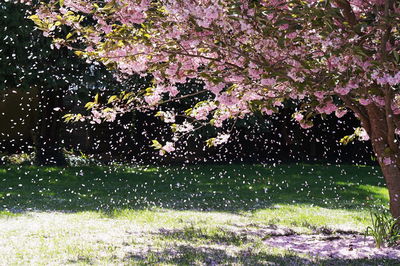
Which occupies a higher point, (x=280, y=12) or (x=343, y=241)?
(x=280, y=12)

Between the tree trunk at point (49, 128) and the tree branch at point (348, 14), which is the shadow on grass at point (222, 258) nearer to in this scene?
the tree branch at point (348, 14)

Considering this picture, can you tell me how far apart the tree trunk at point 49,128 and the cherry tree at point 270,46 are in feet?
33.6

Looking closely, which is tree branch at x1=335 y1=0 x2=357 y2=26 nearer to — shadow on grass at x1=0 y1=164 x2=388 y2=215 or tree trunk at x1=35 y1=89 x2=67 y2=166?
shadow on grass at x1=0 y1=164 x2=388 y2=215

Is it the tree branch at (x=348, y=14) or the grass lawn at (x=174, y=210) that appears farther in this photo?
the tree branch at (x=348, y=14)

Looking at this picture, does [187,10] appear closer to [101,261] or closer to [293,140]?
[101,261]

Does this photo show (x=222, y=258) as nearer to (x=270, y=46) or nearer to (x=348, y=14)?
(x=270, y=46)

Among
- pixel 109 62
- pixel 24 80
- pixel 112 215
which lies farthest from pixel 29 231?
pixel 24 80

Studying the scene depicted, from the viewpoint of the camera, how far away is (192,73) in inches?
236

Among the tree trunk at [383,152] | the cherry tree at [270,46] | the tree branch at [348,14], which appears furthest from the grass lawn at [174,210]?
the tree branch at [348,14]

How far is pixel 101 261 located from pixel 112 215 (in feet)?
10.9

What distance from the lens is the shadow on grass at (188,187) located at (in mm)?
10078

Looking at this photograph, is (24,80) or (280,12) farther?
(24,80)

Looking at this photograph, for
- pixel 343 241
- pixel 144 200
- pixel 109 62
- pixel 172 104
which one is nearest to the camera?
pixel 109 62

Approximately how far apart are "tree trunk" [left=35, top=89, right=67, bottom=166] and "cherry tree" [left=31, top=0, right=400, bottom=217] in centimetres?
1024
